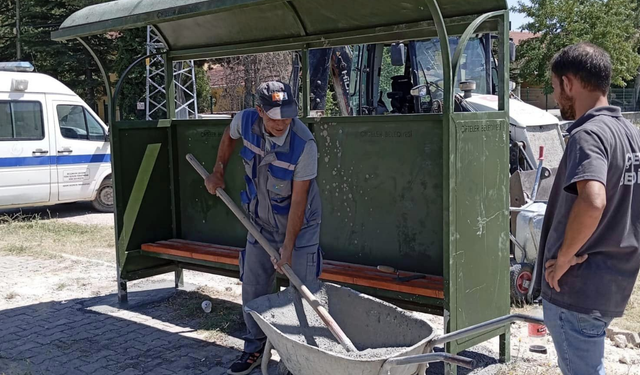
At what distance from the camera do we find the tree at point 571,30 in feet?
105

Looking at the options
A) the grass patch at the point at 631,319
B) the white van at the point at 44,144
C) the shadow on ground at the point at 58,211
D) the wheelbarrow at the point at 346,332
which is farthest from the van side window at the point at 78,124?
the grass patch at the point at 631,319

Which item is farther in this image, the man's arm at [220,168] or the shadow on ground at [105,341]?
the shadow on ground at [105,341]

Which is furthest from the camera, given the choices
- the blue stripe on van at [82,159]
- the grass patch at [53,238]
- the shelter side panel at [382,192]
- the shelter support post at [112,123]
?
the blue stripe on van at [82,159]

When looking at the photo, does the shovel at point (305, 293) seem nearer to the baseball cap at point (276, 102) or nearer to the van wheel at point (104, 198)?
the baseball cap at point (276, 102)

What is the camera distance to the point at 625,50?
33.3 meters

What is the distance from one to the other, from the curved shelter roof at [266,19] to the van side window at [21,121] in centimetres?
572

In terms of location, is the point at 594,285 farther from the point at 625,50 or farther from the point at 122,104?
the point at 625,50

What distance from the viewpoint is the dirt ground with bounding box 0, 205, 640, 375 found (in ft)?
16.6

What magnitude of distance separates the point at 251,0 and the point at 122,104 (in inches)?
803

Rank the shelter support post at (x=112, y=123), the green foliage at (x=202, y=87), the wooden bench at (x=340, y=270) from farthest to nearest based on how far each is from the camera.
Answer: the green foliage at (x=202, y=87) < the shelter support post at (x=112, y=123) < the wooden bench at (x=340, y=270)

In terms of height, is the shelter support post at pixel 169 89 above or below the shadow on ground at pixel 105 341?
A: above

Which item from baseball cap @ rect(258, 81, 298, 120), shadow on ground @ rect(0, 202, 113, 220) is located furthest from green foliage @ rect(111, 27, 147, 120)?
baseball cap @ rect(258, 81, 298, 120)

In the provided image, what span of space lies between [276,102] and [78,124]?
909 centimetres

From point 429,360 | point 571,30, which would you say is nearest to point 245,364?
point 429,360
